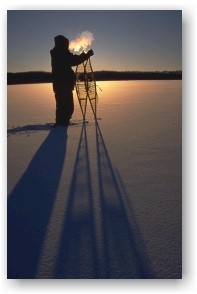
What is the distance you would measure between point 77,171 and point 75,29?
48.0 inches

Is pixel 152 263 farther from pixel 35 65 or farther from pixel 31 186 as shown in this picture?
pixel 35 65

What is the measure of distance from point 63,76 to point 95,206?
232 cm

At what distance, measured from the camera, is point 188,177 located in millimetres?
3064

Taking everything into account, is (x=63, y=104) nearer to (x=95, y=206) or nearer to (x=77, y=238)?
(x=95, y=206)

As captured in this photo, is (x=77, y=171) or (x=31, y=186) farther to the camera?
(x=77, y=171)

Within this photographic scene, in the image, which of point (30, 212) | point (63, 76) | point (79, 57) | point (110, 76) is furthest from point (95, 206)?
point (63, 76)

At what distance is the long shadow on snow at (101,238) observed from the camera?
7.73 ft

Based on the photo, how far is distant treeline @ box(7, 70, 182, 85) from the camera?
349 cm

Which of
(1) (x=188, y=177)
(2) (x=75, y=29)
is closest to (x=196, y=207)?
(1) (x=188, y=177)

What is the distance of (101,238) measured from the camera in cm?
246

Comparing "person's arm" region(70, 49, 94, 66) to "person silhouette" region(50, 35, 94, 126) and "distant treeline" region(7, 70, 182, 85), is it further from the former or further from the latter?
"distant treeline" region(7, 70, 182, 85)

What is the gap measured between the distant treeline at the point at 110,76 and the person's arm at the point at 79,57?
0.21 m

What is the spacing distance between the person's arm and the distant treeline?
0.68 feet

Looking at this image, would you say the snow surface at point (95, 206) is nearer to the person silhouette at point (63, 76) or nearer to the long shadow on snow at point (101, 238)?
the long shadow on snow at point (101, 238)
